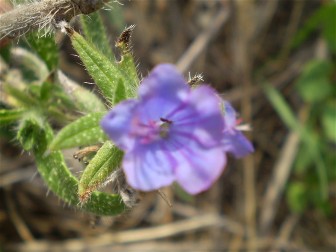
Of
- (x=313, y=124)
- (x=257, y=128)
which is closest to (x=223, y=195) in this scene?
(x=257, y=128)

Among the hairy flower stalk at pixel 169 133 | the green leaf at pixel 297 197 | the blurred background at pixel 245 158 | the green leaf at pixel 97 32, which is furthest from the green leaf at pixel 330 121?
the hairy flower stalk at pixel 169 133

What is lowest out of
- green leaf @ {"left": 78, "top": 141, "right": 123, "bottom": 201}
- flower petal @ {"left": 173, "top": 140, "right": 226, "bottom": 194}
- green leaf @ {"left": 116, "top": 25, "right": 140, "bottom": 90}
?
flower petal @ {"left": 173, "top": 140, "right": 226, "bottom": 194}

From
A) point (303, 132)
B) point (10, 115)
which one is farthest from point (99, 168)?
point (303, 132)

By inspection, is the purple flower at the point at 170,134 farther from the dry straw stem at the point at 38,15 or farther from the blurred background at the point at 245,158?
the blurred background at the point at 245,158

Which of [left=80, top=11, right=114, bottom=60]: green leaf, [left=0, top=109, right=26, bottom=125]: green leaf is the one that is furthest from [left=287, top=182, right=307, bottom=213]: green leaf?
[left=0, top=109, right=26, bottom=125]: green leaf

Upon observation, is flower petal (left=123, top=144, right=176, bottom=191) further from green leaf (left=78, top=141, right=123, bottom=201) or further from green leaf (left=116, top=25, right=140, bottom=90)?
green leaf (left=116, top=25, right=140, bottom=90)

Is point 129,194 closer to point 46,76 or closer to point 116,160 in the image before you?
point 116,160

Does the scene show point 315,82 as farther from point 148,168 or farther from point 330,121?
point 148,168
